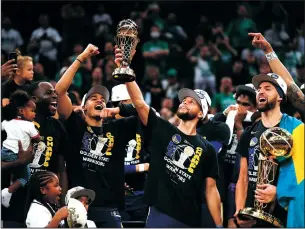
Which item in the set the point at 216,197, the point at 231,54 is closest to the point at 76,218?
the point at 216,197

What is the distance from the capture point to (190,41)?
71.3ft

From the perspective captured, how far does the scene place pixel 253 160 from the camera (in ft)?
35.6

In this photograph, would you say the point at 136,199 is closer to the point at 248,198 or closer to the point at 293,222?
the point at 248,198

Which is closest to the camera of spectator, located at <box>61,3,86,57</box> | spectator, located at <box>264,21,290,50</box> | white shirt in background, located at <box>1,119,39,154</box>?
white shirt in background, located at <box>1,119,39,154</box>

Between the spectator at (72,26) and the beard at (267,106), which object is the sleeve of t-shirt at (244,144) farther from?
the spectator at (72,26)

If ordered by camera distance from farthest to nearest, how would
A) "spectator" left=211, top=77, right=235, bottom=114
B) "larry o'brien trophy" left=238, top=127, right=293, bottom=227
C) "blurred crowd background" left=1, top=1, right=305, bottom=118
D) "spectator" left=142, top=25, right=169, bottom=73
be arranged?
"spectator" left=142, top=25, right=169, bottom=73, "blurred crowd background" left=1, top=1, right=305, bottom=118, "spectator" left=211, top=77, right=235, bottom=114, "larry o'brien trophy" left=238, top=127, right=293, bottom=227

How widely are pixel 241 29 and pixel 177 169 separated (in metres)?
10.7

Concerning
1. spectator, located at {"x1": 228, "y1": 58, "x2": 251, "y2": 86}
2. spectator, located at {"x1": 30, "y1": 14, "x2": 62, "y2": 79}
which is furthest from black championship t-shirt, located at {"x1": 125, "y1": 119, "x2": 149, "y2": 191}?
spectator, located at {"x1": 30, "y1": 14, "x2": 62, "y2": 79}

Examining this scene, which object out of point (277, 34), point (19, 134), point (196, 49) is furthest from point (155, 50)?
point (19, 134)

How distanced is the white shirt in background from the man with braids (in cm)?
33

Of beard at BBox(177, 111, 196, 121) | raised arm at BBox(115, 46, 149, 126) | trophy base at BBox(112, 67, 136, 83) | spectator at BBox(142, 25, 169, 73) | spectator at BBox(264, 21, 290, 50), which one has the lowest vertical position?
beard at BBox(177, 111, 196, 121)

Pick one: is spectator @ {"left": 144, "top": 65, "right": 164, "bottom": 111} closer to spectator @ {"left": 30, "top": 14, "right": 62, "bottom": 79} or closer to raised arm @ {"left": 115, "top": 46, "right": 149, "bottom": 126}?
spectator @ {"left": 30, "top": 14, "right": 62, "bottom": 79}

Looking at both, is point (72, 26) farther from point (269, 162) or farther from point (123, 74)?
point (269, 162)

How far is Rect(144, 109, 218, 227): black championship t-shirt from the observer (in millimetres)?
10633
